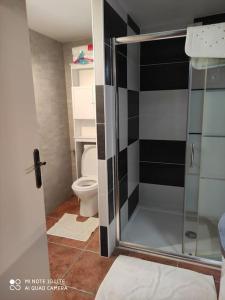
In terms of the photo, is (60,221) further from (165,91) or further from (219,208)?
(165,91)

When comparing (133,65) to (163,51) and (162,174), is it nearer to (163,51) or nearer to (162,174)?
(163,51)

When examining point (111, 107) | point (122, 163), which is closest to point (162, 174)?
point (122, 163)

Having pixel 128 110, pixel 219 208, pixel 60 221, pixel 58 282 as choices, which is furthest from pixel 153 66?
pixel 58 282

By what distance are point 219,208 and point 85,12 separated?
2.32 m

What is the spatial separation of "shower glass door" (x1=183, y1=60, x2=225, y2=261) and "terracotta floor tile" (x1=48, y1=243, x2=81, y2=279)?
110 centimetres

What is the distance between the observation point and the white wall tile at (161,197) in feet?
→ 9.75

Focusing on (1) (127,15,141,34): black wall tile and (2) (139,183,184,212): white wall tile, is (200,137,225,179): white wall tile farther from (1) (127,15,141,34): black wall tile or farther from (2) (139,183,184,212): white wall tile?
(1) (127,15,141,34): black wall tile

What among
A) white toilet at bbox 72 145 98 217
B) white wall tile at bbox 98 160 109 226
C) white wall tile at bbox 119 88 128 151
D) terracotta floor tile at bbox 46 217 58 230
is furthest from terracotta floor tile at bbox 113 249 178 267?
white wall tile at bbox 119 88 128 151

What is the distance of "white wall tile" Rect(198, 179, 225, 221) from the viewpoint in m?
2.10

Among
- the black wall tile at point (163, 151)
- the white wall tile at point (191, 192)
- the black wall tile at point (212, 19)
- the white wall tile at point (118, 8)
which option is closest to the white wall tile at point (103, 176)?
the white wall tile at point (191, 192)

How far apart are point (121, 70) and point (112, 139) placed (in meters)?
0.72

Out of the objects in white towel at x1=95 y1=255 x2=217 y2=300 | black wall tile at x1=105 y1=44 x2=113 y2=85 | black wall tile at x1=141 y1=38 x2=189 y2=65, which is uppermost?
black wall tile at x1=141 y1=38 x2=189 y2=65

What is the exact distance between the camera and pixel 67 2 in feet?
6.51

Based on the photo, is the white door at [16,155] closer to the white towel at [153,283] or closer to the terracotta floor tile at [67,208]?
the white towel at [153,283]
